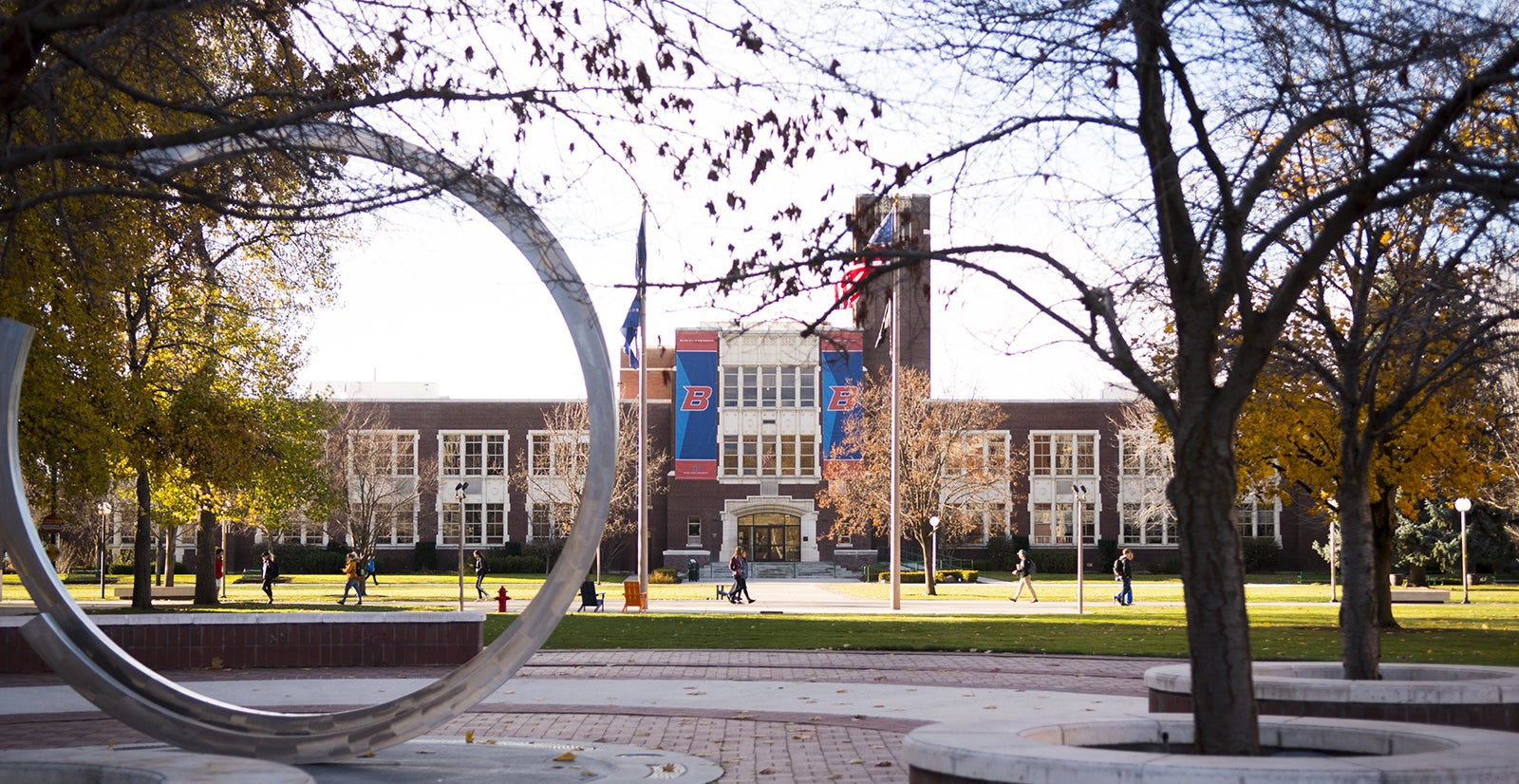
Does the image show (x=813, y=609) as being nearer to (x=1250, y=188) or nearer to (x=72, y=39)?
(x=72, y=39)

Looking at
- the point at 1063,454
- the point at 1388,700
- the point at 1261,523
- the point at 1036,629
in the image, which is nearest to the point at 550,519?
the point at 1063,454

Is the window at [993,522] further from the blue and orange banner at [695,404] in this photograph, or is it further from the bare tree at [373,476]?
the bare tree at [373,476]

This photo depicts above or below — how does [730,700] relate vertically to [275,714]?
below

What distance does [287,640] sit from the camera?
55.9 ft

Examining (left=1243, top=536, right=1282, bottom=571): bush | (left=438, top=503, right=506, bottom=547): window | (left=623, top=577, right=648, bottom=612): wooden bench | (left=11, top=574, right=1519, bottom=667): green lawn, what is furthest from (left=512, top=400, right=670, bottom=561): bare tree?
(left=1243, top=536, right=1282, bottom=571): bush

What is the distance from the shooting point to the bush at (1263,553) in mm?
63906

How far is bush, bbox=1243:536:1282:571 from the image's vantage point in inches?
2516

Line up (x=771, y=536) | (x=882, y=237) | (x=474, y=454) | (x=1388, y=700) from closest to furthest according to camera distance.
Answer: (x=1388, y=700) < (x=882, y=237) < (x=771, y=536) < (x=474, y=454)

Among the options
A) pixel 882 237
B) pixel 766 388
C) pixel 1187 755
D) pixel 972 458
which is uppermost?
pixel 766 388

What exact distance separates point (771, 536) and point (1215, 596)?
59088 millimetres

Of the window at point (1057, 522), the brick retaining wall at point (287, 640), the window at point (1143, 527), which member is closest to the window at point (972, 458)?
the window at point (1057, 522)

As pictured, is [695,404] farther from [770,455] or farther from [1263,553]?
[1263,553]

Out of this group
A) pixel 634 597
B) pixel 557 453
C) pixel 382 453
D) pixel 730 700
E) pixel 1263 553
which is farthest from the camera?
pixel 1263 553

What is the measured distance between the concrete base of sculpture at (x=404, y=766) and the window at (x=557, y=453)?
45.5 meters
